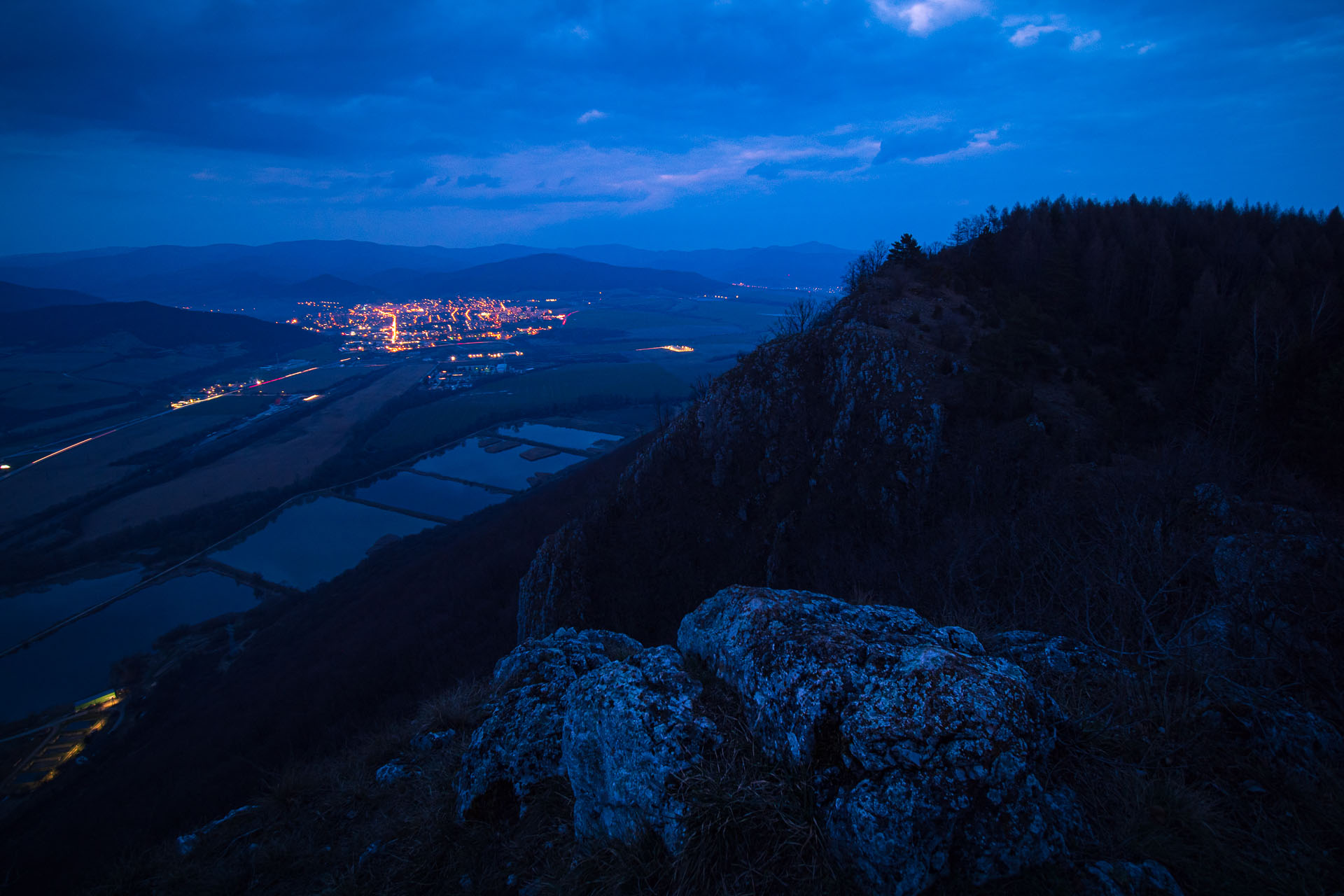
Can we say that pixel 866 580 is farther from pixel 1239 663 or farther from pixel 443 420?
pixel 443 420

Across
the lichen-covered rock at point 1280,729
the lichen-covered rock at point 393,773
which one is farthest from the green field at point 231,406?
the lichen-covered rock at point 1280,729

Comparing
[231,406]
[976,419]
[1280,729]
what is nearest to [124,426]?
[231,406]

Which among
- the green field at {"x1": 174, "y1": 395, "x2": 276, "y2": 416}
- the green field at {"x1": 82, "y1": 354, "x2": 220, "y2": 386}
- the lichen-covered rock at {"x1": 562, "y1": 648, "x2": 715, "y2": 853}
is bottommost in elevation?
the green field at {"x1": 174, "y1": 395, "x2": 276, "y2": 416}

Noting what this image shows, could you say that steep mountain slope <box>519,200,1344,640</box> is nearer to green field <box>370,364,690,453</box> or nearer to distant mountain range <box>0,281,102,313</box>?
green field <box>370,364,690,453</box>

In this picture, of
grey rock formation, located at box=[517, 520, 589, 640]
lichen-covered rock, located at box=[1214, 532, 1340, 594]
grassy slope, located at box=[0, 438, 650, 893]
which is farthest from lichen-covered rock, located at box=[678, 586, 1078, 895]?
grey rock formation, located at box=[517, 520, 589, 640]

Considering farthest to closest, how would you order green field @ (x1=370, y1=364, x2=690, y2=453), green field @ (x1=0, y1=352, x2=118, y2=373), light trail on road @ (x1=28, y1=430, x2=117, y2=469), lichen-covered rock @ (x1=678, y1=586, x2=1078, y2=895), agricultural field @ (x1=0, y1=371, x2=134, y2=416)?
green field @ (x1=0, y1=352, x2=118, y2=373) → agricultural field @ (x1=0, y1=371, x2=134, y2=416) → green field @ (x1=370, y1=364, x2=690, y2=453) → light trail on road @ (x1=28, y1=430, x2=117, y2=469) → lichen-covered rock @ (x1=678, y1=586, x2=1078, y2=895)

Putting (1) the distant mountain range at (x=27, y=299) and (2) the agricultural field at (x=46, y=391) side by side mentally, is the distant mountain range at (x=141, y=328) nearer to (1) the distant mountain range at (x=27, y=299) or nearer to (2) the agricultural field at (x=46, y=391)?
(1) the distant mountain range at (x=27, y=299)

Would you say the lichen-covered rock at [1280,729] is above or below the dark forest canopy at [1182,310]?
below
